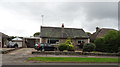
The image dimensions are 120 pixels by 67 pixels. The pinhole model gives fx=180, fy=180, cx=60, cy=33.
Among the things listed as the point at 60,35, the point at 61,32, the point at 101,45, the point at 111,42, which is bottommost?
the point at 101,45

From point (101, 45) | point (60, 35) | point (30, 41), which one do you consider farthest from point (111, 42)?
point (30, 41)

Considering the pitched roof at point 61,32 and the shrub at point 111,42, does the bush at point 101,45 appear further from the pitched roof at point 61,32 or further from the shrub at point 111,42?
the pitched roof at point 61,32

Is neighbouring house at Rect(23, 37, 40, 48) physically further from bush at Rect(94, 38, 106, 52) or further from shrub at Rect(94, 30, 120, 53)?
shrub at Rect(94, 30, 120, 53)

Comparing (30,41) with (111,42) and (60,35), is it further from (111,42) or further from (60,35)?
(111,42)

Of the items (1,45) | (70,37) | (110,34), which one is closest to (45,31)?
(70,37)

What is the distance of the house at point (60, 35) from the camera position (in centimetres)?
3963

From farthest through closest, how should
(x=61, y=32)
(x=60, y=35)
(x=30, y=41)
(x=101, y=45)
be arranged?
(x=30, y=41) → (x=61, y=32) → (x=60, y=35) → (x=101, y=45)

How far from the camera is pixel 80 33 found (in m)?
43.8

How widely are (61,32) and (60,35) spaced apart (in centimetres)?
150

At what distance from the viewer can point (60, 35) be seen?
135 feet

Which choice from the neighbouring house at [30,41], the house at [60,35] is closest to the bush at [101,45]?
the house at [60,35]

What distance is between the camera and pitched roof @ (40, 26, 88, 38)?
40625 millimetres

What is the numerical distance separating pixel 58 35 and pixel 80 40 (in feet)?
16.9

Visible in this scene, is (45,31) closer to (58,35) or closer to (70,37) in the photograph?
(58,35)
